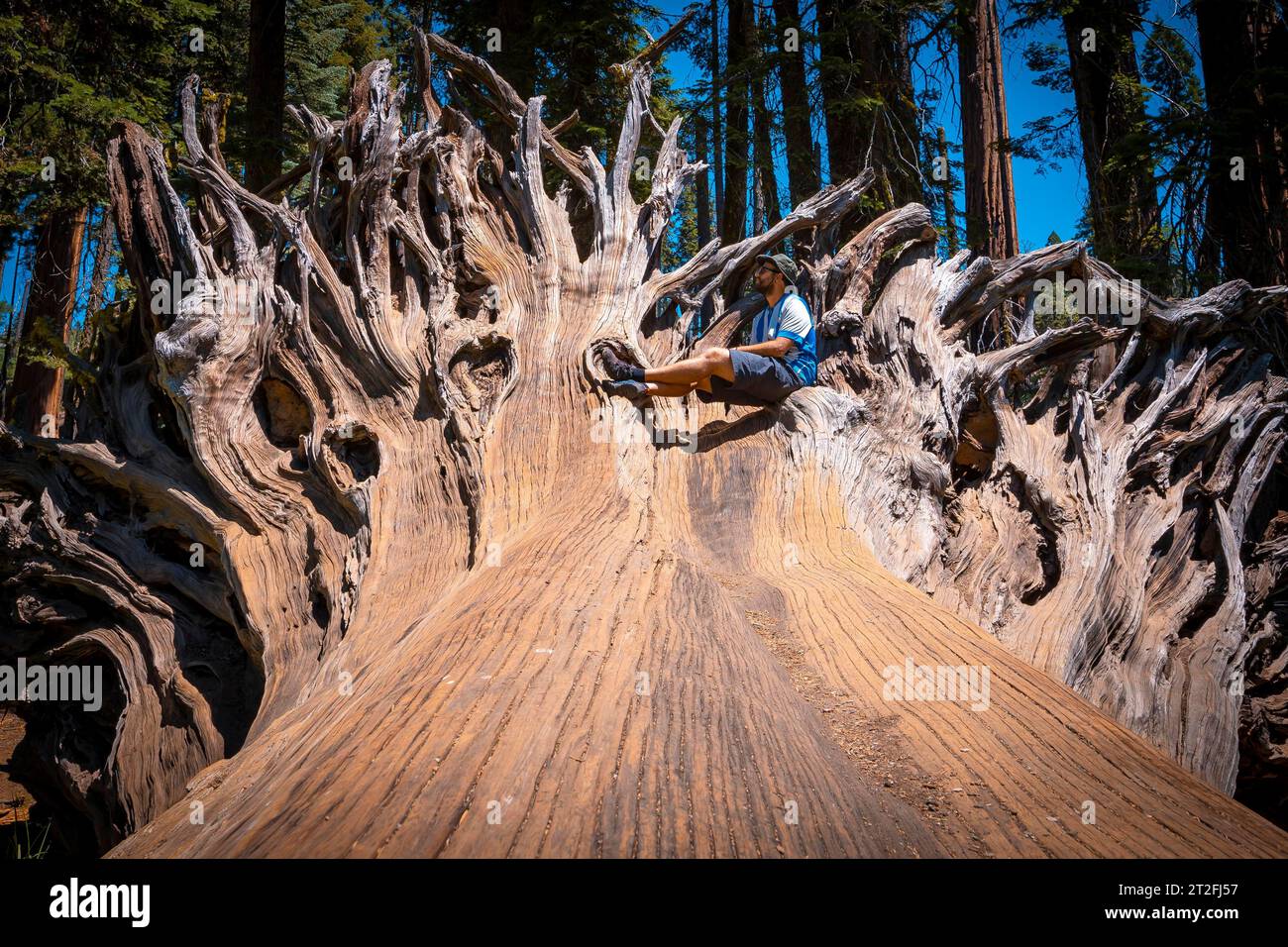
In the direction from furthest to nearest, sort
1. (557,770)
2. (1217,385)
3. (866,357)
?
(1217,385) → (866,357) → (557,770)

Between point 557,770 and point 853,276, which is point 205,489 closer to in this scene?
point 557,770

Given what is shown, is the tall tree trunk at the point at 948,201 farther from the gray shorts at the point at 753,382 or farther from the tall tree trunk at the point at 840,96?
the gray shorts at the point at 753,382

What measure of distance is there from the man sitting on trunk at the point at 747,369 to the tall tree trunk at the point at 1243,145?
4.12 metres

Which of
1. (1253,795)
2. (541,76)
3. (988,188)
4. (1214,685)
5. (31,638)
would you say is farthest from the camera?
(541,76)

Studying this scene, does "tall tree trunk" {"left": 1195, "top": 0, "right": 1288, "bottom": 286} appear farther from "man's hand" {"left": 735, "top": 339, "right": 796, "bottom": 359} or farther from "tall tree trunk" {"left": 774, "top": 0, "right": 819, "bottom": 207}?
"man's hand" {"left": 735, "top": 339, "right": 796, "bottom": 359}

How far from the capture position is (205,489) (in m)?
4.96

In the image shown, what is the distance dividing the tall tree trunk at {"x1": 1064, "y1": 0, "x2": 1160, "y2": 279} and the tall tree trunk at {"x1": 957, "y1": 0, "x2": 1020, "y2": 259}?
866mm

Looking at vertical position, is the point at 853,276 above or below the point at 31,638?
above

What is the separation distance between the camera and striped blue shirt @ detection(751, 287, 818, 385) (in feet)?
16.6

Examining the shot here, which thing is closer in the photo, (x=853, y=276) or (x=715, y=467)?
(x=715, y=467)

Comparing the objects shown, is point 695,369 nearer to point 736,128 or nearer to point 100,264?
point 736,128

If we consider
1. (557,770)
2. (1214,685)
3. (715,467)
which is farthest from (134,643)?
(1214,685)

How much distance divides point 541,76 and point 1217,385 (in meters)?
9.09

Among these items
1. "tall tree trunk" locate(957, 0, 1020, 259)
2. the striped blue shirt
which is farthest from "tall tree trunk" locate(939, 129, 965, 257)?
the striped blue shirt
